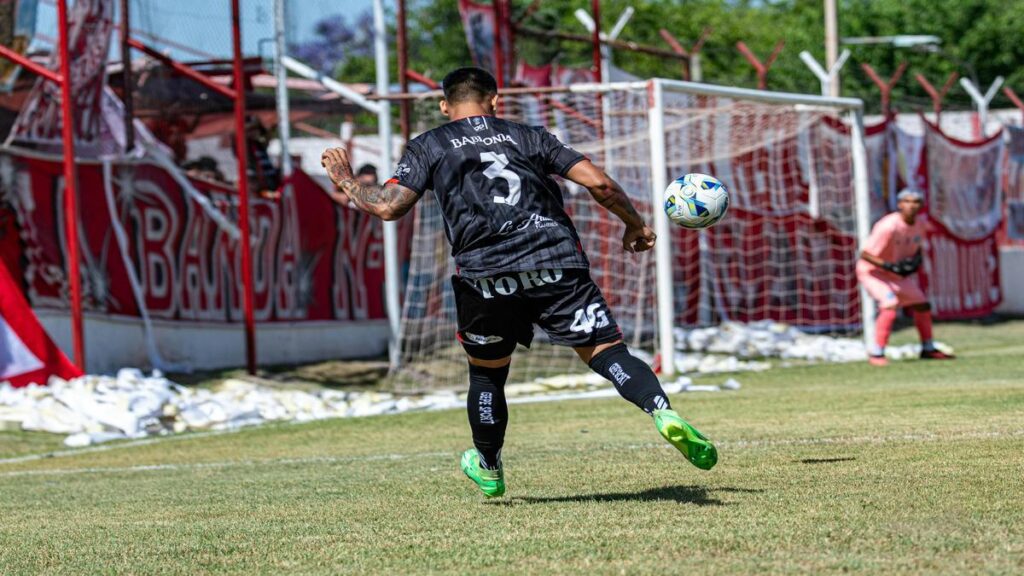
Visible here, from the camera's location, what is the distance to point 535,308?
6.57 metres

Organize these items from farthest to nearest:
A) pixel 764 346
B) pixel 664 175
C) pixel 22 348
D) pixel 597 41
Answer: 1. pixel 597 41
2. pixel 764 346
3. pixel 664 175
4. pixel 22 348

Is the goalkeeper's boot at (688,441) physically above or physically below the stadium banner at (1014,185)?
below

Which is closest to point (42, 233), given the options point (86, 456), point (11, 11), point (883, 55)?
point (11, 11)

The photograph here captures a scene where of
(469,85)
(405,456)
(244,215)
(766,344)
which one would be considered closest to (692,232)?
(766,344)

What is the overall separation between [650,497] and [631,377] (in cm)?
51

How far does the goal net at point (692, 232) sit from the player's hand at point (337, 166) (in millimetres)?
8624

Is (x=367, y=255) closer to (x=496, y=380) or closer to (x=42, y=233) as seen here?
(x=42, y=233)

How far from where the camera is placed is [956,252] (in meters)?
25.0

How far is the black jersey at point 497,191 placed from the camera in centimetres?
646

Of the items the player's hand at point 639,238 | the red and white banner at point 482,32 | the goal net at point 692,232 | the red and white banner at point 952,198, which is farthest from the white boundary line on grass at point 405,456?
the red and white banner at point 952,198

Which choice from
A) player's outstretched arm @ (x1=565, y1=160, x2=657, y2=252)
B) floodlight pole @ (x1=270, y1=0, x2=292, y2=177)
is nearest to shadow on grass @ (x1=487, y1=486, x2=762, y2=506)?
player's outstretched arm @ (x1=565, y1=160, x2=657, y2=252)

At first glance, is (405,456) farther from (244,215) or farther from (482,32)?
(482,32)

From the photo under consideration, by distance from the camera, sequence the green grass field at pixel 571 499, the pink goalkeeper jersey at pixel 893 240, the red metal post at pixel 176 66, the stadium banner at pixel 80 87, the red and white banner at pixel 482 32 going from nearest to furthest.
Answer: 1. the green grass field at pixel 571 499
2. the stadium banner at pixel 80 87
3. the red metal post at pixel 176 66
4. the pink goalkeeper jersey at pixel 893 240
5. the red and white banner at pixel 482 32

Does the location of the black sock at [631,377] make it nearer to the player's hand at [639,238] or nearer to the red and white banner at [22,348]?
the player's hand at [639,238]
